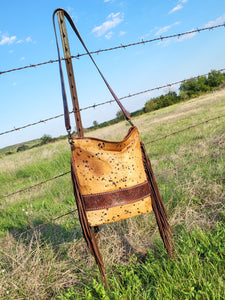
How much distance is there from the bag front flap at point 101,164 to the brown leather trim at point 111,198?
1.0 inches

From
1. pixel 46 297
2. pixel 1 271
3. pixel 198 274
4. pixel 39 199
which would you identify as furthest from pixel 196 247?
pixel 39 199

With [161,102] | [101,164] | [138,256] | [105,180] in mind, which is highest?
[161,102]

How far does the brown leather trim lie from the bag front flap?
0.09ft

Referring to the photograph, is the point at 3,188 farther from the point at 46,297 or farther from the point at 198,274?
the point at 198,274

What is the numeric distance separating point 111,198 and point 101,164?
0.76 ft

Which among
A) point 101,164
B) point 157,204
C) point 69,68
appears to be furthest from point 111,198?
point 69,68

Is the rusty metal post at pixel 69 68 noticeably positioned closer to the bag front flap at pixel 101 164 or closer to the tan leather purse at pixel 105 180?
the tan leather purse at pixel 105 180

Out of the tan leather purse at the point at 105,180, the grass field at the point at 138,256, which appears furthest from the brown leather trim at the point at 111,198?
the grass field at the point at 138,256

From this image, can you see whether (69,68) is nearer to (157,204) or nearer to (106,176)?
(106,176)

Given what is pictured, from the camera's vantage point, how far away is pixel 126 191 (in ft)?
5.11

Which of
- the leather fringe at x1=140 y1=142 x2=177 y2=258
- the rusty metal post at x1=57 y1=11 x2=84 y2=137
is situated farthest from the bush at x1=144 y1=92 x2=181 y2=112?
the leather fringe at x1=140 y1=142 x2=177 y2=258

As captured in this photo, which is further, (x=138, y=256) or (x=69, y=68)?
(x=138, y=256)

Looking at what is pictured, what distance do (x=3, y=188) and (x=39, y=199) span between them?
257 cm

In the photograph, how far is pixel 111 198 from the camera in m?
1.53
